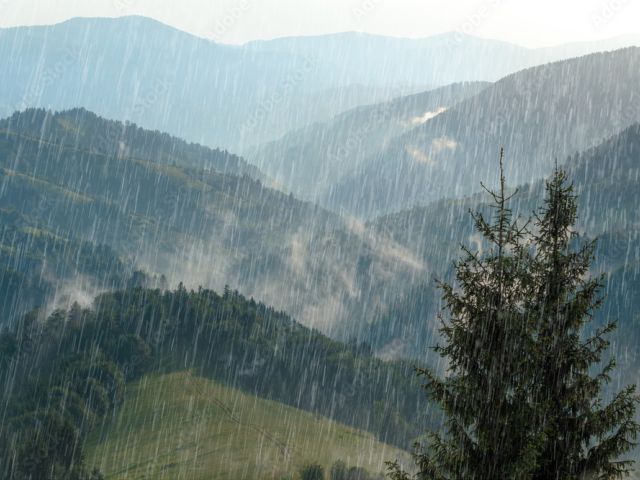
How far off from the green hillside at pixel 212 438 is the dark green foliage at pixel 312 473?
14.5 ft

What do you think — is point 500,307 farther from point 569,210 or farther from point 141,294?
point 141,294

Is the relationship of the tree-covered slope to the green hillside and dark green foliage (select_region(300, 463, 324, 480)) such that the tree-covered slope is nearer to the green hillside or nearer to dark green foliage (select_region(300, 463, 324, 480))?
the green hillside

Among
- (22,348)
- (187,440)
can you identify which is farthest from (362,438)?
(22,348)

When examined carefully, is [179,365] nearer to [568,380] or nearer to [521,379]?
[568,380]

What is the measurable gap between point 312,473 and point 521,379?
78915mm

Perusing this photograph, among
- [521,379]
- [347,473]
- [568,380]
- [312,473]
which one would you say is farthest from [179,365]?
[521,379]

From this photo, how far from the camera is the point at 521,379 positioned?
17.4m

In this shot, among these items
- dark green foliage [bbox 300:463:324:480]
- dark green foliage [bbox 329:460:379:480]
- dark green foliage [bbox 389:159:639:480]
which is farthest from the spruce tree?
dark green foliage [bbox 329:460:379:480]

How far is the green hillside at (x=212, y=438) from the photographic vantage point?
9962 cm

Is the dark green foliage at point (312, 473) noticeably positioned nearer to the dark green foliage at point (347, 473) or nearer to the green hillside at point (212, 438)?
the dark green foliage at point (347, 473)

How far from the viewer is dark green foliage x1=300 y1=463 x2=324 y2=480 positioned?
9094 centimetres

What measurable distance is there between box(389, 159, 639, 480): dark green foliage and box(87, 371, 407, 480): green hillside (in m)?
81.4

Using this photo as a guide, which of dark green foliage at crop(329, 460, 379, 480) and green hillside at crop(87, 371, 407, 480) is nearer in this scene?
dark green foliage at crop(329, 460, 379, 480)

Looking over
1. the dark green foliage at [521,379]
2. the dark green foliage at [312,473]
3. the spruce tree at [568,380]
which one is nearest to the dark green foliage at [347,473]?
the dark green foliage at [312,473]
